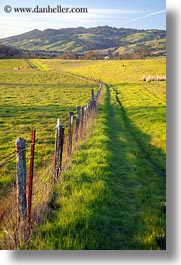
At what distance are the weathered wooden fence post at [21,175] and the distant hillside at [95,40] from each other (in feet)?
6.46

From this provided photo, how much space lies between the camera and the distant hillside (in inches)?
219

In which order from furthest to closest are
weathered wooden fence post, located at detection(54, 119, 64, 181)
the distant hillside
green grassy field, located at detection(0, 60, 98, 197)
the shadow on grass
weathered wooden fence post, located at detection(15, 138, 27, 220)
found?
1. green grassy field, located at detection(0, 60, 98, 197)
2. the distant hillside
3. weathered wooden fence post, located at detection(54, 119, 64, 181)
4. the shadow on grass
5. weathered wooden fence post, located at detection(15, 138, 27, 220)

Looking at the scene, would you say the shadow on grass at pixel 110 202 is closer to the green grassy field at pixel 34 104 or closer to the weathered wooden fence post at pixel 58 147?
the weathered wooden fence post at pixel 58 147

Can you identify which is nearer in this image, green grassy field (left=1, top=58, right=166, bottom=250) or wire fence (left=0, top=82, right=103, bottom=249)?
wire fence (left=0, top=82, right=103, bottom=249)

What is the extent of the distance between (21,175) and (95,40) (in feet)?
8.24

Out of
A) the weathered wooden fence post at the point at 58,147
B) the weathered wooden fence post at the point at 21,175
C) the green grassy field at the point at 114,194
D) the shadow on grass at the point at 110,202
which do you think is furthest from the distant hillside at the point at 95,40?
the weathered wooden fence post at the point at 21,175

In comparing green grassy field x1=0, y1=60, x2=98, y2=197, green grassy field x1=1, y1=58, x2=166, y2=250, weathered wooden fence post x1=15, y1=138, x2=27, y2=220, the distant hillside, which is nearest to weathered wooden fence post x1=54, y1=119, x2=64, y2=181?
green grassy field x1=1, y1=58, x2=166, y2=250

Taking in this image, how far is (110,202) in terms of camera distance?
5.07 meters

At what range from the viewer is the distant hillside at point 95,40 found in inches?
219

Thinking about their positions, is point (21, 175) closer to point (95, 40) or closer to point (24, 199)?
point (24, 199)

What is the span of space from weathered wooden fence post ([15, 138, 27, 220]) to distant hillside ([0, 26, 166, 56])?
197cm

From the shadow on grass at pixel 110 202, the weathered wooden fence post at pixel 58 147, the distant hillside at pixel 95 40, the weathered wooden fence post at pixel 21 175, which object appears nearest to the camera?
the weathered wooden fence post at pixel 21 175

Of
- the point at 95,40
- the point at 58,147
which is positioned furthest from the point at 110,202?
the point at 95,40

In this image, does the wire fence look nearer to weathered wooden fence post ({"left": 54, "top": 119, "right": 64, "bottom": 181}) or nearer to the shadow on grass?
weathered wooden fence post ({"left": 54, "top": 119, "right": 64, "bottom": 181})
